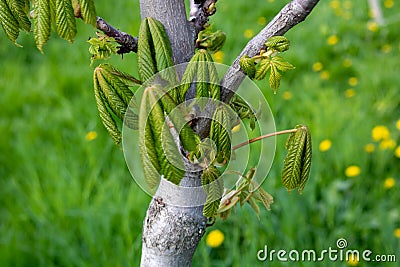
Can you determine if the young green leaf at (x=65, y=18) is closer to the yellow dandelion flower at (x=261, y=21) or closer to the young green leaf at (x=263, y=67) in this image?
the young green leaf at (x=263, y=67)

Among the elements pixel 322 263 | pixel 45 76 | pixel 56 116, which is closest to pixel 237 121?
pixel 322 263

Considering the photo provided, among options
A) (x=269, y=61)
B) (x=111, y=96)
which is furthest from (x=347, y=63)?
(x=111, y=96)

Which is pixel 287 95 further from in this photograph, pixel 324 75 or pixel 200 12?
pixel 200 12

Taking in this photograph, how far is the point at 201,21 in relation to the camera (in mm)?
729

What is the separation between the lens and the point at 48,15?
0.56m

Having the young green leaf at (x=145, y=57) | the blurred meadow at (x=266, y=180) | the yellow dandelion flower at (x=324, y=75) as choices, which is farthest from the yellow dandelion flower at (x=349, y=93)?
the young green leaf at (x=145, y=57)

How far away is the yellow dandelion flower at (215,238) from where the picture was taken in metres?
1.67

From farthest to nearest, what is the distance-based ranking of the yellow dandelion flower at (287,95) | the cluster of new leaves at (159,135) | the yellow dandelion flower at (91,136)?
1. the yellow dandelion flower at (287,95)
2. the yellow dandelion flower at (91,136)
3. the cluster of new leaves at (159,135)

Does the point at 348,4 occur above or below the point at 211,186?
Result: above

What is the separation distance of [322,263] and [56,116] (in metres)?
1.50

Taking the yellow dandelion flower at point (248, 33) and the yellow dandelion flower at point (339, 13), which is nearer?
the yellow dandelion flower at point (248, 33)

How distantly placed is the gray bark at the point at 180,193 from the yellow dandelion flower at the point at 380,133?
150cm

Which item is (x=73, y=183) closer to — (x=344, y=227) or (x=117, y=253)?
(x=117, y=253)

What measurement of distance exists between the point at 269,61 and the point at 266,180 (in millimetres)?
1308
